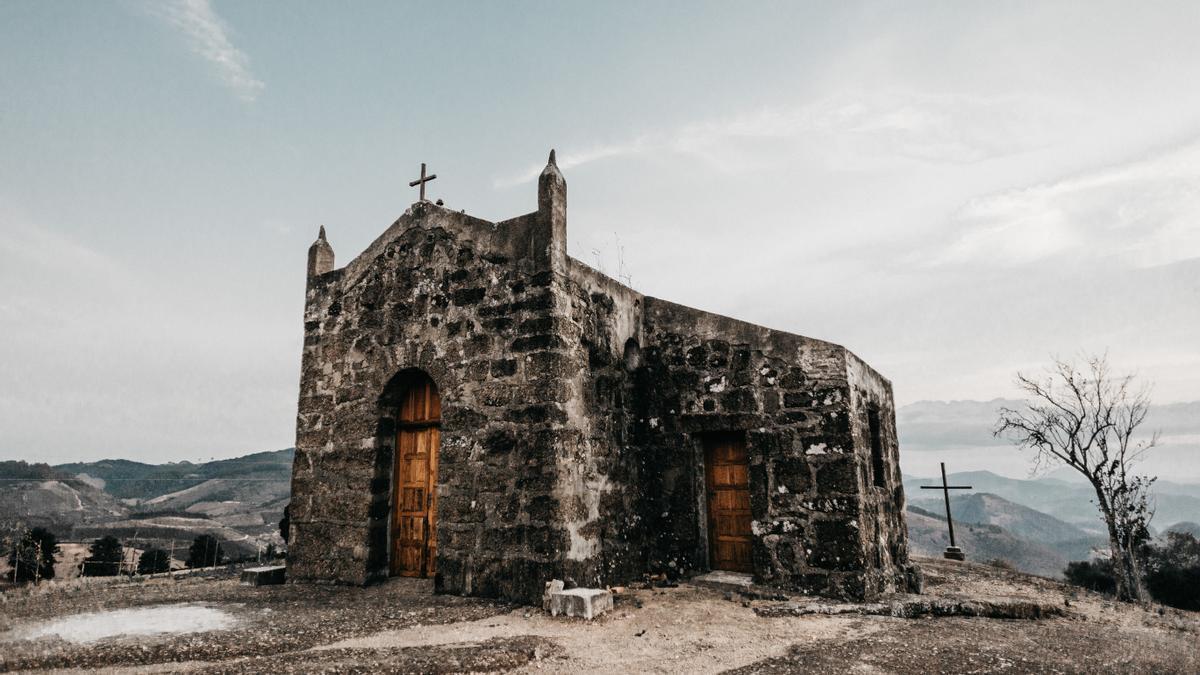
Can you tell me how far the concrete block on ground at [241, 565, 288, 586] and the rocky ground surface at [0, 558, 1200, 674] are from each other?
1.78 ft

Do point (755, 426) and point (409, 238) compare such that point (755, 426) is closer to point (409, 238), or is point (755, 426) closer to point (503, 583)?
point (503, 583)

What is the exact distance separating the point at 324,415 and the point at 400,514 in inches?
67.1

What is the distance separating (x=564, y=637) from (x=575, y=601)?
757 millimetres

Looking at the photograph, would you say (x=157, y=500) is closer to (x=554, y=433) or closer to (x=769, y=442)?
(x=554, y=433)

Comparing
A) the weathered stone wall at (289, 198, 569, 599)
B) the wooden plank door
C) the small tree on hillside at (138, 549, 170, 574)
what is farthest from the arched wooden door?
the small tree on hillside at (138, 549, 170, 574)

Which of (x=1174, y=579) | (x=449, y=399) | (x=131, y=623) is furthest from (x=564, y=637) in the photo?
(x=1174, y=579)

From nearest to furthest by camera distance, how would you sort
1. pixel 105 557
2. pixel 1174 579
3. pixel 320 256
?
pixel 320 256 → pixel 1174 579 → pixel 105 557

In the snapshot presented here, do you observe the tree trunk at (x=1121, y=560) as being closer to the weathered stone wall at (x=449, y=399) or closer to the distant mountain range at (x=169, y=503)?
the distant mountain range at (x=169, y=503)

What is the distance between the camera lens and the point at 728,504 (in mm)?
8273

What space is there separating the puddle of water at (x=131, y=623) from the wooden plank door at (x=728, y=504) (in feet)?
17.6

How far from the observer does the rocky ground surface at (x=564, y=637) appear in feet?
14.9

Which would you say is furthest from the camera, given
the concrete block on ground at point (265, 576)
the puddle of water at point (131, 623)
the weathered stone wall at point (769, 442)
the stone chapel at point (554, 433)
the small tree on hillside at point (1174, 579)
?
the small tree on hillside at point (1174, 579)

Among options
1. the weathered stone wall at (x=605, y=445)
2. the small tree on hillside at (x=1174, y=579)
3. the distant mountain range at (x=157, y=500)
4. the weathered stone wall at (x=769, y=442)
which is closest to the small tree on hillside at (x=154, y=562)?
the distant mountain range at (x=157, y=500)

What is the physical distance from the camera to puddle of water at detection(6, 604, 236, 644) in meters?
5.33
